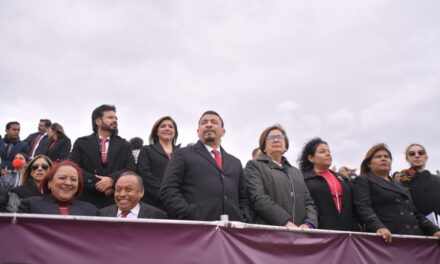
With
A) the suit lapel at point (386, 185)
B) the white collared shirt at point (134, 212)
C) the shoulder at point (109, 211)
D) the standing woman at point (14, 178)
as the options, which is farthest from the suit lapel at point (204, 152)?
the standing woman at point (14, 178)

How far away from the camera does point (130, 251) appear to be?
12.1 ft

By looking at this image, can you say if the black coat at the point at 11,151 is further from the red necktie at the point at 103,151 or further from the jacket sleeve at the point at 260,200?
the jacket sleeve at the point at 260,200

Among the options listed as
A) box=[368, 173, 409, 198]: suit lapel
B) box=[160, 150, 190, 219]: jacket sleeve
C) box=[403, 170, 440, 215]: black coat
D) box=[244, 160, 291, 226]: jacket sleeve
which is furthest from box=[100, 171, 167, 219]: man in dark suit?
box=[403, 170, 440, 215]: black coat

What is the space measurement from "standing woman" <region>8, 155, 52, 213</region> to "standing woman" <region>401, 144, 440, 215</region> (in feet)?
17.6

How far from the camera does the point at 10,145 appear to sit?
11.4 metres

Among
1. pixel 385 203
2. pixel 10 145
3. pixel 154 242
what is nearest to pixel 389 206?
pixel 385 203

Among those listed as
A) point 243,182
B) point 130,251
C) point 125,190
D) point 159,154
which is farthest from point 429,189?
point 130,251

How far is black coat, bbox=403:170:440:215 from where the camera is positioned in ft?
22.0

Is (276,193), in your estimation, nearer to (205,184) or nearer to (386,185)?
(205,184)

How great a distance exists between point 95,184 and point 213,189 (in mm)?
1672

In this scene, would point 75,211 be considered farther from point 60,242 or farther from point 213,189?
point 213,189

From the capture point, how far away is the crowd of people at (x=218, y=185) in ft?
16.5

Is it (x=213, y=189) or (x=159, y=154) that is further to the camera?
(x=159, y=154)

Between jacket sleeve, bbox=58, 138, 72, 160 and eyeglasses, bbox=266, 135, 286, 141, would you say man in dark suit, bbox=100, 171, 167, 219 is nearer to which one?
eyeglasses, bbox=266, 135, 286, 141
